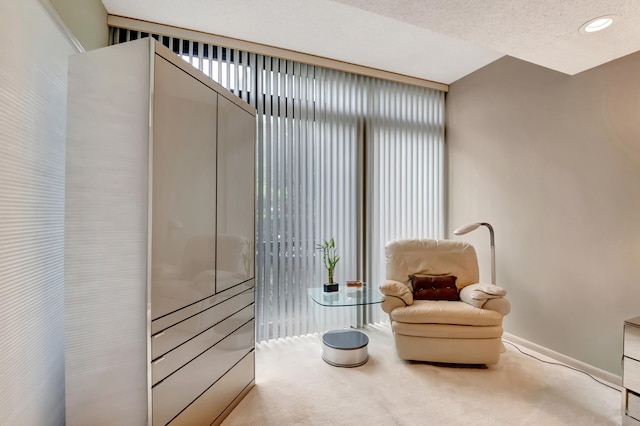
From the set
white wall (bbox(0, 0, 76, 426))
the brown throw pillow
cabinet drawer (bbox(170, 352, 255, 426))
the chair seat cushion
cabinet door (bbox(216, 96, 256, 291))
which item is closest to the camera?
white wall (bbox(0, 0, 76, 426))

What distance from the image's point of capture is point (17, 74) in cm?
126

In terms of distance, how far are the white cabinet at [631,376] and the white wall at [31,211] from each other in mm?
3127

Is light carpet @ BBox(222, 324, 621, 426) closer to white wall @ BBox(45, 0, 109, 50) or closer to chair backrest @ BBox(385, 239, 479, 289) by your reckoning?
chair backrest @ BBox(385, 239, 479, 289)

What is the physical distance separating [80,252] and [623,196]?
3.52m

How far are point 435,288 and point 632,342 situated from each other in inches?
51.2

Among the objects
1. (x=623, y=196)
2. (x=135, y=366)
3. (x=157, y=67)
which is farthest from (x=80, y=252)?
(x=623, y=196)

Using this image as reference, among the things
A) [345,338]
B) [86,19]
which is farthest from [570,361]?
[86,19]

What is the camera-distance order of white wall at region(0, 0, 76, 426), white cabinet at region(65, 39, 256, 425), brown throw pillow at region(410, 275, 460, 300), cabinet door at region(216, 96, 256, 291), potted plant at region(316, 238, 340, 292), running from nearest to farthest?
A: 1. white wall at region(0, 0, 76, 426)
2. white cabinet at region(65, 39, 256, 425)
3. cabinet door at region(216, 96, 256, 291)
4. brown throw pillow at region(410, 275, 460, 300)
5. potted plant at region(316, 238, 340, 292)

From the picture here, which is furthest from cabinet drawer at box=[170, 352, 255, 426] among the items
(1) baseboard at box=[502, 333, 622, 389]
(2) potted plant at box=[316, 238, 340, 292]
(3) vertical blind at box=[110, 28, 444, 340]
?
(1) baseboard at box=[502, 333, 622, 389]

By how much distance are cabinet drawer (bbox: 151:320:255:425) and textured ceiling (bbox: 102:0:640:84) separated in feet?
7.31

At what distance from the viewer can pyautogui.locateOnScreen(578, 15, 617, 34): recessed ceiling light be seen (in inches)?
70.6

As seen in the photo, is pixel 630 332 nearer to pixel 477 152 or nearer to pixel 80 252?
pixel 477 152

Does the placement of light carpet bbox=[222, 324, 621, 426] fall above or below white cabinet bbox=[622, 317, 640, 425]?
below

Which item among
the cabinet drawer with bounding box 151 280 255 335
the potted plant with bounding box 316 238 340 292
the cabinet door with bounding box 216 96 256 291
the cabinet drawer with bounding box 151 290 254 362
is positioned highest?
the cabinet door with bounding box 216 96 256 291
